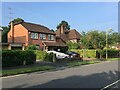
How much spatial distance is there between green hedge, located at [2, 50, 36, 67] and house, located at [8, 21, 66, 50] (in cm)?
2475

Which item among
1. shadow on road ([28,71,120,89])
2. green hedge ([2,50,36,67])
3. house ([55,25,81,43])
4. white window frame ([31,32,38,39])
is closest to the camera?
shadow on road ([28,71,120,89])

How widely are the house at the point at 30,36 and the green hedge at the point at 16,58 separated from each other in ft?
81.2

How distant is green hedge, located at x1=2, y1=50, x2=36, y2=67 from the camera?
27212 millimetres

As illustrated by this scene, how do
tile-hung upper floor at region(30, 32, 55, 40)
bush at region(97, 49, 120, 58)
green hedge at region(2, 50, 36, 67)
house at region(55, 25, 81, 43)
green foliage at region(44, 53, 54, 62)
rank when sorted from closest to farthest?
green hedge at region(2, 50, 36, 67)
green foliage at region(44, 53, 54, 62)
bush at region(97, 49, 120, 58)
tile-hung upper floor at region(30, 32, 55, 40)
house at region(55, 25, 81, 43)

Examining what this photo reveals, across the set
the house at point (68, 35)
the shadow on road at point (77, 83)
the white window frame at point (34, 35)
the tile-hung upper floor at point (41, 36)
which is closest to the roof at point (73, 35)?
the house at point (68, 35)

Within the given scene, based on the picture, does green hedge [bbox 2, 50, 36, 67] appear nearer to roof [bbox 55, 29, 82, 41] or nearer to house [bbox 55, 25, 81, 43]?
house [bbox 55, 25, 81, 43]

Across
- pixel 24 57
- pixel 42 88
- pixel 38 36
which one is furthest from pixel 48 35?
pixel 42 88

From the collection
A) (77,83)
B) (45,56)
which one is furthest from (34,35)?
(77,83)

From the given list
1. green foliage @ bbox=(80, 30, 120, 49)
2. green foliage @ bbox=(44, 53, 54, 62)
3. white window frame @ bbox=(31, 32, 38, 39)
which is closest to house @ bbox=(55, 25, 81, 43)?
green foliage @ bbox=(80, 30, 120, 49)

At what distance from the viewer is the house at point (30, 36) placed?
5909 centimetres

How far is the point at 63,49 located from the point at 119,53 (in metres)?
15.0

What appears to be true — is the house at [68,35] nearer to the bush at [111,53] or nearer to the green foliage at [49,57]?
the bush at [111,53]

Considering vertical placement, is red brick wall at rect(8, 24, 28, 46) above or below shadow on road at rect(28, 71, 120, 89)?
above

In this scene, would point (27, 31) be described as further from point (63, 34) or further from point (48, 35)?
point (63, 34)
